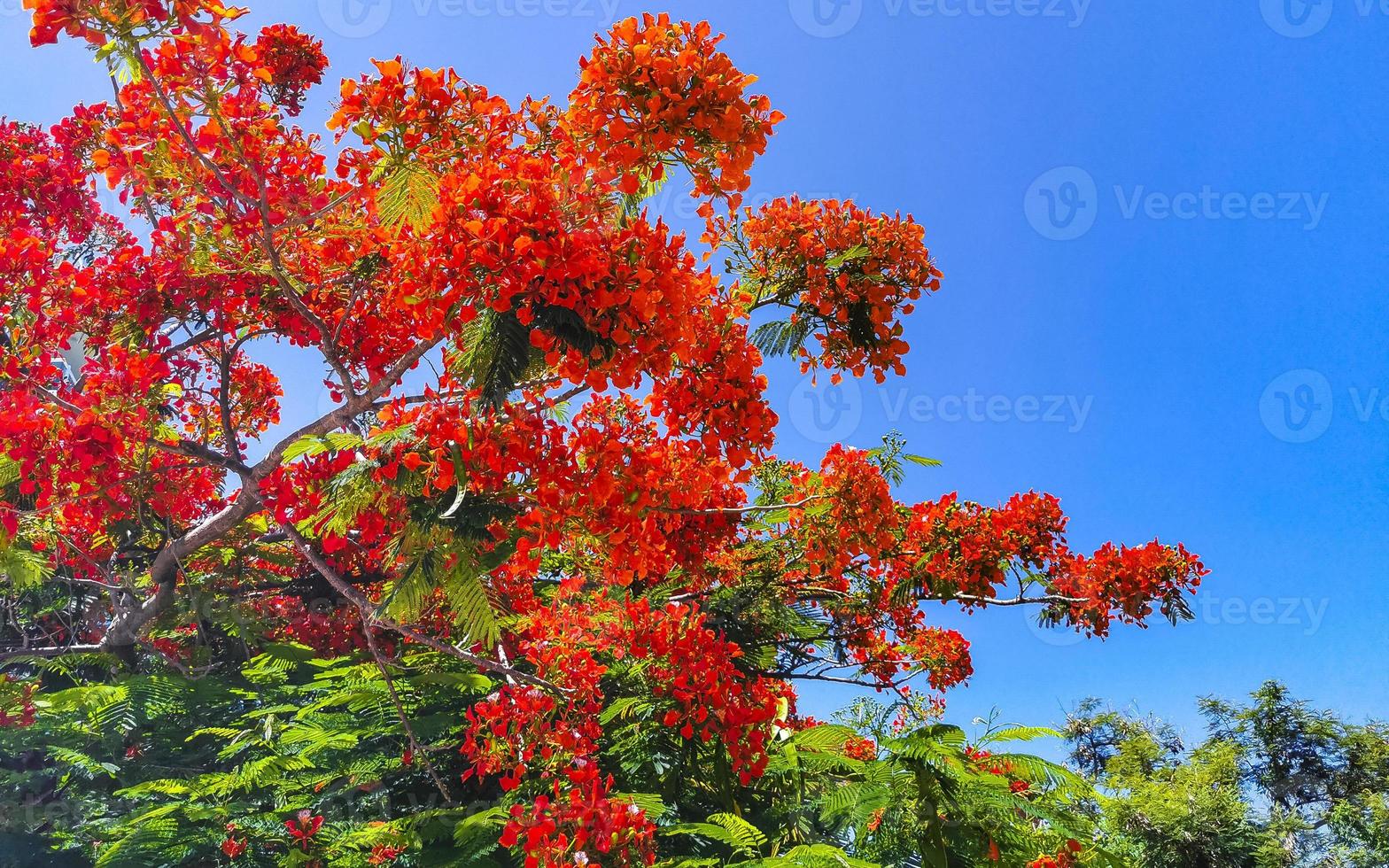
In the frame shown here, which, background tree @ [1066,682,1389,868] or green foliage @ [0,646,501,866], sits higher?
background tree @ [1066,682,1389,868]

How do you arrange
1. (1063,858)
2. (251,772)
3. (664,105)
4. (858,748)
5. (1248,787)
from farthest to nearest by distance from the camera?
1. (1248,787)
2. (858,748)
3. (251,772)
4. (1063,858)
5. (664,105)

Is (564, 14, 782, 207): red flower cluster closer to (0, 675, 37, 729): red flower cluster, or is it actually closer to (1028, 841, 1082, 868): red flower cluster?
(1028, 841, 1082, 868): red flower cluster

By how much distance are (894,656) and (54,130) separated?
927 cm

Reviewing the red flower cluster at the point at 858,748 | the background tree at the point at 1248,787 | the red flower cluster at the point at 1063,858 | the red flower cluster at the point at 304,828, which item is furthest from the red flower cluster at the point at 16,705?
the background tree at the point at 1248,787

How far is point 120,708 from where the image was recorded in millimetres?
5039

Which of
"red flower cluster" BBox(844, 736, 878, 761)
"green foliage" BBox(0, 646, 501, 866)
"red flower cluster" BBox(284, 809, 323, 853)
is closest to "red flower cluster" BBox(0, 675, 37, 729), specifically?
"green foliage" BBox(0, 646, 501, 866)

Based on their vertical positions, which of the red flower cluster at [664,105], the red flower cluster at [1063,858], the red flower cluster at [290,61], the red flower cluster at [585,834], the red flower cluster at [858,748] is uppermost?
the red flower cluster at [290,61]

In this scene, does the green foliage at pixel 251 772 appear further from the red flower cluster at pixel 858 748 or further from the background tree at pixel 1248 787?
the background tree at pixel 1248 787

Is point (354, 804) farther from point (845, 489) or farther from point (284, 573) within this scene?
point (284, 573)

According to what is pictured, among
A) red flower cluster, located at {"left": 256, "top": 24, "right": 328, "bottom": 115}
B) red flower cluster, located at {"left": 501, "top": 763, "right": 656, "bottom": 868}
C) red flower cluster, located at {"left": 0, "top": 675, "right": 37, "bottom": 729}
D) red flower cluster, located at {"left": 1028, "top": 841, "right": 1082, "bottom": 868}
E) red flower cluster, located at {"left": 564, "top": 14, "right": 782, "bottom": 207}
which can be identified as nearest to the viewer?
red flower cluster, located at {"left": 564, "top": 14, "right": 782, "bottom": 207}

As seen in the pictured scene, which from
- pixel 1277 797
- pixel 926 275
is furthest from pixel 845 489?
pixel 1277 797

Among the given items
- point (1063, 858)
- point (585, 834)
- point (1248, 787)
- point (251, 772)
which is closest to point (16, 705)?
point (251, 772)

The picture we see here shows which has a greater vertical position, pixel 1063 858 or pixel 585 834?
pixel 1063 858

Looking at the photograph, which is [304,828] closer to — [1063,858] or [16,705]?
[16,705]
